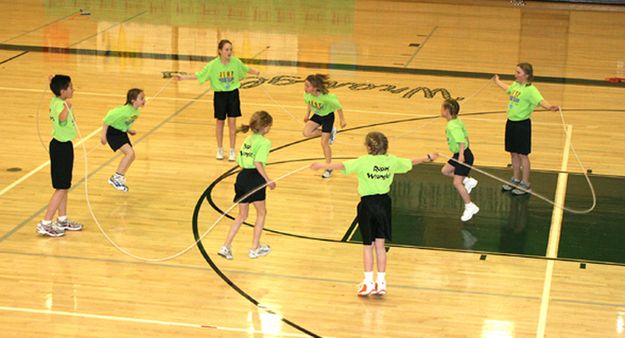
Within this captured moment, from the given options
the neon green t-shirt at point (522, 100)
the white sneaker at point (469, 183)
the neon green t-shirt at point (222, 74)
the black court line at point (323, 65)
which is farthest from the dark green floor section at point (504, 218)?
the black court line at point (323, 65)

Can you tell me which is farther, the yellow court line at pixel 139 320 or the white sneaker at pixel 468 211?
the white sneaker at pixel 468 211

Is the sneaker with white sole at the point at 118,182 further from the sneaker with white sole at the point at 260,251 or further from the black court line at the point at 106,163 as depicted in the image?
the sneaker with white sole at the point at 260,251

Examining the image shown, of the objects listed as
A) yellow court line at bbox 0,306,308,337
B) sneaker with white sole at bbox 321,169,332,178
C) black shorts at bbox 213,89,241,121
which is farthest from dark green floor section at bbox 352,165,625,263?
yellow court line at bbox 0,306,308,337

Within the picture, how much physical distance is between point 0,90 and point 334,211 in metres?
8.37

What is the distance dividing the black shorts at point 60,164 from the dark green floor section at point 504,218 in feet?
11.2

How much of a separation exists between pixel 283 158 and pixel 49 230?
4.31m

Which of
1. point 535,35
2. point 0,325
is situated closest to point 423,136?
point 0,325

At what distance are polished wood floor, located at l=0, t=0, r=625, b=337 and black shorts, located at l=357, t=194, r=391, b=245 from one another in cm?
66

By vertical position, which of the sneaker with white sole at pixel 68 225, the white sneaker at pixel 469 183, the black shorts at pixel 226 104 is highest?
the black shorts at pixel 226 104

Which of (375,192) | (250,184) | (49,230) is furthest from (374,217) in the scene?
(49,230)

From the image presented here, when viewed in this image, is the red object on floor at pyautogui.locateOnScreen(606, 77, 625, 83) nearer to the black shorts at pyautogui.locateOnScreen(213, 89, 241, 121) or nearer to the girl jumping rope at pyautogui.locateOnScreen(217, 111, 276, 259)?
the black shorts at pyautogui.locateOnScreen(213, 89, 241, 121)

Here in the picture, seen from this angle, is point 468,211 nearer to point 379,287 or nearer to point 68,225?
point 379,287

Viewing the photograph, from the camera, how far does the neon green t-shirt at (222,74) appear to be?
14430 mm

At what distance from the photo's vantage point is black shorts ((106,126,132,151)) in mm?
13047
